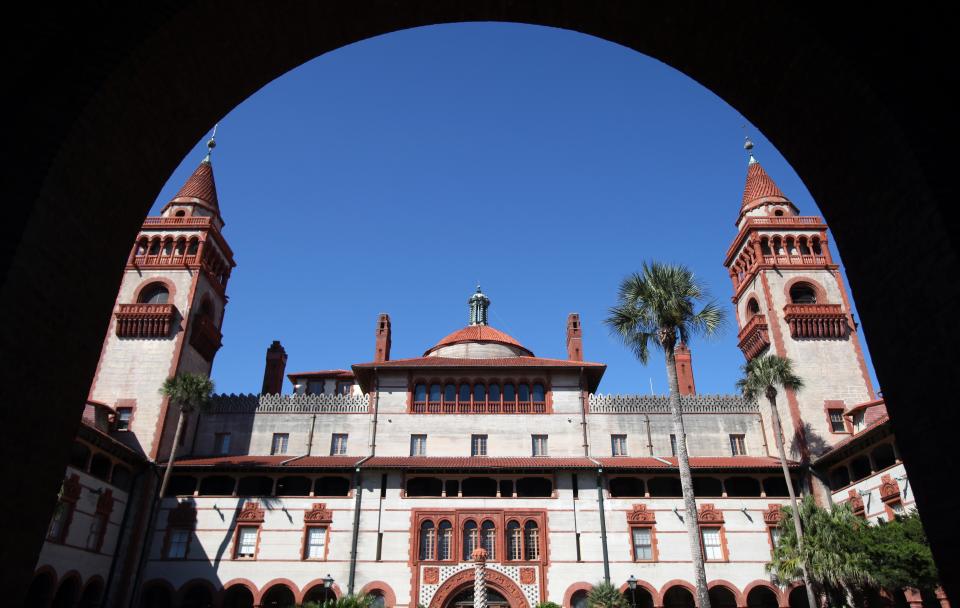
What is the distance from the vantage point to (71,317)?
685 centimetres

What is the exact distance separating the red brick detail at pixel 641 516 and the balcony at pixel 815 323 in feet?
46.9

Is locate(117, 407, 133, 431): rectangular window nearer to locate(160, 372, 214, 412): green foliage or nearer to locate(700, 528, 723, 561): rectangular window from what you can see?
locate(160, 372, 214, 412): green foliage

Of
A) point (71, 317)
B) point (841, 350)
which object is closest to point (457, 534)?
Result: point (841, 350)

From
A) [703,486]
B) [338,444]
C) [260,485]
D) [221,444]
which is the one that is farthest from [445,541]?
[221,444]

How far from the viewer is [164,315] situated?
1624 inches

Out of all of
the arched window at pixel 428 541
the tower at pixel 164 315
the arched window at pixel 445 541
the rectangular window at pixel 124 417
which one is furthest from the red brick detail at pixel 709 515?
the rectangular window at pixel 124 417

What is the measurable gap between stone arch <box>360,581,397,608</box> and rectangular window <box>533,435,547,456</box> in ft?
37.9

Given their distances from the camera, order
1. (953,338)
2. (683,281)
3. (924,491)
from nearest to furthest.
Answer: (953,338) < (924,491) < (683,281)

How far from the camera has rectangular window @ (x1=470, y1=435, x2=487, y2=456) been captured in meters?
40.4

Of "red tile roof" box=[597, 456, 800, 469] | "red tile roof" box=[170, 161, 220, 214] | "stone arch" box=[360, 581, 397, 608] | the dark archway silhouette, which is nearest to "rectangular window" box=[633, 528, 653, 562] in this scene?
"red tile roof" box=[597, 456, 800, 469]

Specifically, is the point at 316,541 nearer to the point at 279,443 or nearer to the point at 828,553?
the point at 279,443

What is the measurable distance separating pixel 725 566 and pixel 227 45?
36.0 meters

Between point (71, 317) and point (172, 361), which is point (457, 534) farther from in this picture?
point (71, 317)

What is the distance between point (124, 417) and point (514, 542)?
23.9m
